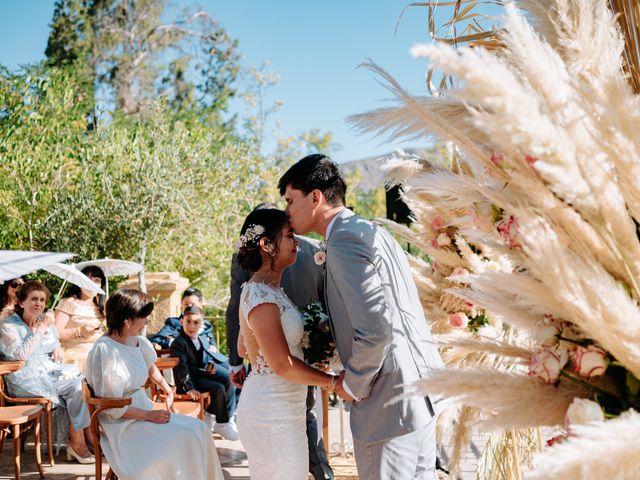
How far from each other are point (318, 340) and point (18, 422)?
3.33m

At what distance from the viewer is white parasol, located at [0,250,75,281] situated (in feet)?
15.8

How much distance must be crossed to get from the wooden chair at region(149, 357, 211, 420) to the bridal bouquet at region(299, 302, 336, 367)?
9.60ft

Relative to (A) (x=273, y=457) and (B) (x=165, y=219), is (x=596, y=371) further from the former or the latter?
(B) (x=165, y=219)

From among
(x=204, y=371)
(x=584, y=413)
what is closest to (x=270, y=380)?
(x=584, y=413)

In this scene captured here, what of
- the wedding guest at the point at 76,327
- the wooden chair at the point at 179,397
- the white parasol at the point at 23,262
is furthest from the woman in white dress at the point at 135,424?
the wedding guest at the point at 76,327

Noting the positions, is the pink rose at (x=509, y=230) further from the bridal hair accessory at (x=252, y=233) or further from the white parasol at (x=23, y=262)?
the white parasol at (x=23, y=262)

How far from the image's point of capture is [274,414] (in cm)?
296

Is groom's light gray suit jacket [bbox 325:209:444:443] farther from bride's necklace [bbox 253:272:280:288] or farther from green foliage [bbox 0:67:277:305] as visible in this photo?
green foliage [bbox 0:67:277:305]

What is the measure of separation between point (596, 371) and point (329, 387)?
188cm

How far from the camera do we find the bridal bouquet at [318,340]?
2.86 metres

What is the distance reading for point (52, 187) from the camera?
12.9 meters

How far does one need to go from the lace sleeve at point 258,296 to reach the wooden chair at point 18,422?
3138 millimetres

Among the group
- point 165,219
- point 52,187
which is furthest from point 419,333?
point 52,187

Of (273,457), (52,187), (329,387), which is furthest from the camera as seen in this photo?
(52,187)
